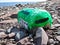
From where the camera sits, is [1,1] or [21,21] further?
[1,1]

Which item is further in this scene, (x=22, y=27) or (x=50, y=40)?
(x=22, y=27)

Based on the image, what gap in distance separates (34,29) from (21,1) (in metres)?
10.6

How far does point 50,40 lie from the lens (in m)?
4.61

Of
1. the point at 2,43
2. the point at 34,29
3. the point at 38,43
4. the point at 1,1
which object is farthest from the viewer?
the point at 1,1

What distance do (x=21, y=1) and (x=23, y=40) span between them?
1109cm

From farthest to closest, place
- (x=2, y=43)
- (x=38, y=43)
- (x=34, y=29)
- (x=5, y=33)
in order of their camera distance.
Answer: (x=5, y=33) < (x=34, y=29) < (x=2, y=43) < (x=38, y=43)

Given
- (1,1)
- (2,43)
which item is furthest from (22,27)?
(1,1)

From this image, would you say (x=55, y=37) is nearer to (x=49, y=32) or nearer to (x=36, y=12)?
(x=49, y=32)

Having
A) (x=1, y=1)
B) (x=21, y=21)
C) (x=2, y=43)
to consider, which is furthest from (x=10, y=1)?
(x=2, y=43)

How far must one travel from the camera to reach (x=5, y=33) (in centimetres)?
554

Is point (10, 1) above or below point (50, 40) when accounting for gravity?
above

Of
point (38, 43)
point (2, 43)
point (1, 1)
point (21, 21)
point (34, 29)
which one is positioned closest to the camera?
point (38, 43)

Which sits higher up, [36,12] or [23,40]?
[36,12]

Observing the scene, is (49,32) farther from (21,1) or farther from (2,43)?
(21,1)
